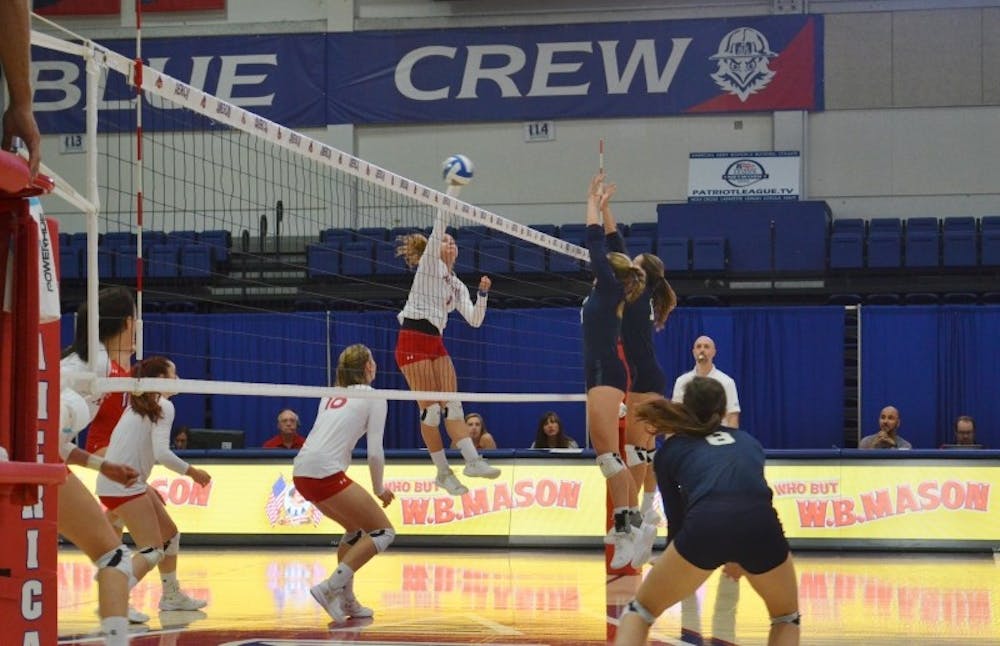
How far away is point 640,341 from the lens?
29.9 ft

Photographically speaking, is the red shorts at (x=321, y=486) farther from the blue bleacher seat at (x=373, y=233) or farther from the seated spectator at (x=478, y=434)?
the blue bleacher seat at (x=373, y=233)

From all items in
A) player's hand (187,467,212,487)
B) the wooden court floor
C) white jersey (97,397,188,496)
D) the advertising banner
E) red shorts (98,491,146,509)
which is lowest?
the wooden court floor

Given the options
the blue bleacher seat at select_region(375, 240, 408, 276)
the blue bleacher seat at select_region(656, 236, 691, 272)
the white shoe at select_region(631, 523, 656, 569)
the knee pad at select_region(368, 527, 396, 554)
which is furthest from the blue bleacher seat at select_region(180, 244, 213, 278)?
the white shoe at select_region(631, 523, 656, 569)

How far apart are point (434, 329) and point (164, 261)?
9.19m

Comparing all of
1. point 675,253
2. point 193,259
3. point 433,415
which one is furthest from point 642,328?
point 193,259

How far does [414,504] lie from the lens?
13414 millimetres

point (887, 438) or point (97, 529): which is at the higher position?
point (97, 529)

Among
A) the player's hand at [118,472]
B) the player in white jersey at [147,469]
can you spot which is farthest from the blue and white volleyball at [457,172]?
the player's hand at [118,472]

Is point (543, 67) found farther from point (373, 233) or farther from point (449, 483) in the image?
point (449, 483)

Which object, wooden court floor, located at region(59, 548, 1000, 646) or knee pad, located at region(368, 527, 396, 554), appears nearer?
wooden court floor, located at region(59, 548, 1000, 646)

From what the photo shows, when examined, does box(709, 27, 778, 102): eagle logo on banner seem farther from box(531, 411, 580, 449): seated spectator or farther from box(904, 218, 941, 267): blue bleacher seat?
box(531, 411, 580, 449): seated spectator

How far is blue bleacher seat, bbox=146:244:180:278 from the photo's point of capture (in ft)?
58.4

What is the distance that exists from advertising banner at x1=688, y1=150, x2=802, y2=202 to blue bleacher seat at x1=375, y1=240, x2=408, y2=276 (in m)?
4.44

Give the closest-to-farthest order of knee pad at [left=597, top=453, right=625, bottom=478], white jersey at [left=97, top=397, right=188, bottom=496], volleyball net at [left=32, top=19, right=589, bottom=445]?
white jersey at [left=97, top=397, right=188, bottom=496], knee pad at [left=597, top=453, right=625, bottom=478], volleyball net at [left=32, top=19, right=589, bottom=445]
